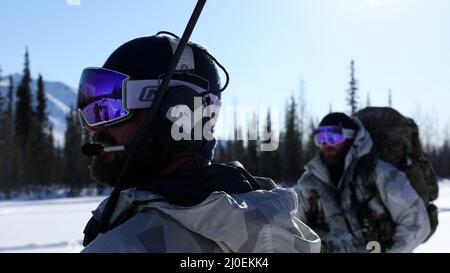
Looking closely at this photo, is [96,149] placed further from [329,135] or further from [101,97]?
[329,135]

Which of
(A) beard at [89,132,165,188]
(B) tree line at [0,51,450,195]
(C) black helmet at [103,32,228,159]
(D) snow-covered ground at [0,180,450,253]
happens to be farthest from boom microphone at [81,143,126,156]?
(B) tree line at [0,51,450,195]

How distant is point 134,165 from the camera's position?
177cm

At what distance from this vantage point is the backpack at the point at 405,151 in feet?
16.0

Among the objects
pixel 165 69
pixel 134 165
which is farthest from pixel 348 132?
pixel 134 165

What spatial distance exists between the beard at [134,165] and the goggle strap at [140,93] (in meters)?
0.15

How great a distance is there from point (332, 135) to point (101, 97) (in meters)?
3.84

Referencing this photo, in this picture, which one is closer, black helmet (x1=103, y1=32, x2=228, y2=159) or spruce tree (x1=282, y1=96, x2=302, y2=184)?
black helmet (x1=103, y1=32, x2=228, y2=159)

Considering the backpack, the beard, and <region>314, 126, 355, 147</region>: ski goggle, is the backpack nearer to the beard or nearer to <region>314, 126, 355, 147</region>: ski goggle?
<region>314, 126, 355, 147</region>: ski goggle

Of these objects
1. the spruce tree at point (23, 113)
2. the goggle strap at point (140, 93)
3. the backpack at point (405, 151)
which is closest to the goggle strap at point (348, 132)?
the backpack at point (405, 151)

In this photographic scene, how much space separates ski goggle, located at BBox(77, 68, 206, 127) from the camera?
5.95 ft

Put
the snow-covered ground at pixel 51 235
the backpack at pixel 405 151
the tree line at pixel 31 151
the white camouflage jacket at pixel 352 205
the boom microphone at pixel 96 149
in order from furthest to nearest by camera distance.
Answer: the tree line at pixel 31 151 → the snow-covered ground at pixel 51 235 → the backpack at pixel 405 151 → the white camouflage jacket at pixel 352 205 → the boom microphone at pixel 96 149

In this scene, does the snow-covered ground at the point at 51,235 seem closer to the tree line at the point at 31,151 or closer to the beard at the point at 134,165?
the beard at the point at 134,165

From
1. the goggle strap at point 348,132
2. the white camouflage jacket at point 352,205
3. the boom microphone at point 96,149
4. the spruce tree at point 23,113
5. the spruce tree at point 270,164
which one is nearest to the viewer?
the boom microphone at point 96,149
